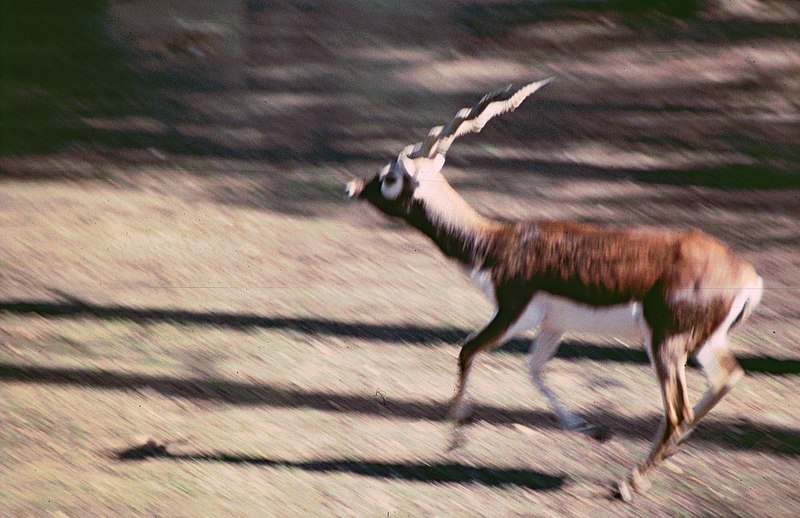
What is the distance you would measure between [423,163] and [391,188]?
0.16 metres

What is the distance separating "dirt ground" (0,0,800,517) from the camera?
13.3ft

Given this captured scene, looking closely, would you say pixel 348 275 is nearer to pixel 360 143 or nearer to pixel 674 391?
pixel 360 143

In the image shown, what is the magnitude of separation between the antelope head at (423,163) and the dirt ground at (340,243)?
0.44 ft

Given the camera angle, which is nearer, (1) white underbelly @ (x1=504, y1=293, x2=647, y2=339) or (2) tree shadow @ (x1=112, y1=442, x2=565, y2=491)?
(1) white underbelly @ (x1=504, y1=293, x2=647, y2=339)

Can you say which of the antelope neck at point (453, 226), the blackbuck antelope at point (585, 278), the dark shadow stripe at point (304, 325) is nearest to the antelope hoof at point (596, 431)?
the blackbuck antelope at point (585, 278)

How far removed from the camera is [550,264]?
13.1 ft

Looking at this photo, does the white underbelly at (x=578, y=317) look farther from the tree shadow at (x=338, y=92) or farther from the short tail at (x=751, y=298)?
the tree shadow at (x=338, y=92)

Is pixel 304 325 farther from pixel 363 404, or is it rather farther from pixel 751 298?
pixel 751 298

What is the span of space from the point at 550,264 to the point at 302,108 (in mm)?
1267

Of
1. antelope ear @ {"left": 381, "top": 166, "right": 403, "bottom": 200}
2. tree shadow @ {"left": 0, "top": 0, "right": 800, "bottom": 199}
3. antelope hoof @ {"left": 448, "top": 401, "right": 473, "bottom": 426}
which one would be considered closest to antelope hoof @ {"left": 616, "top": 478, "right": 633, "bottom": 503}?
antelope hoof @ {"left": 448, "top": 401, "right": 473, "bottom": 426}

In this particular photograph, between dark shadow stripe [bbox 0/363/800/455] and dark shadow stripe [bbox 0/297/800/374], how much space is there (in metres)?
0.29

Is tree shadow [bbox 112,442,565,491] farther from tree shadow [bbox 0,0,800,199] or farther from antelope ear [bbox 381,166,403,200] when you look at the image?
tree shadow [bbox 0,0,800,199]

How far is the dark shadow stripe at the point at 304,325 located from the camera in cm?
457

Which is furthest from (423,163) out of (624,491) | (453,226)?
(624,491)
